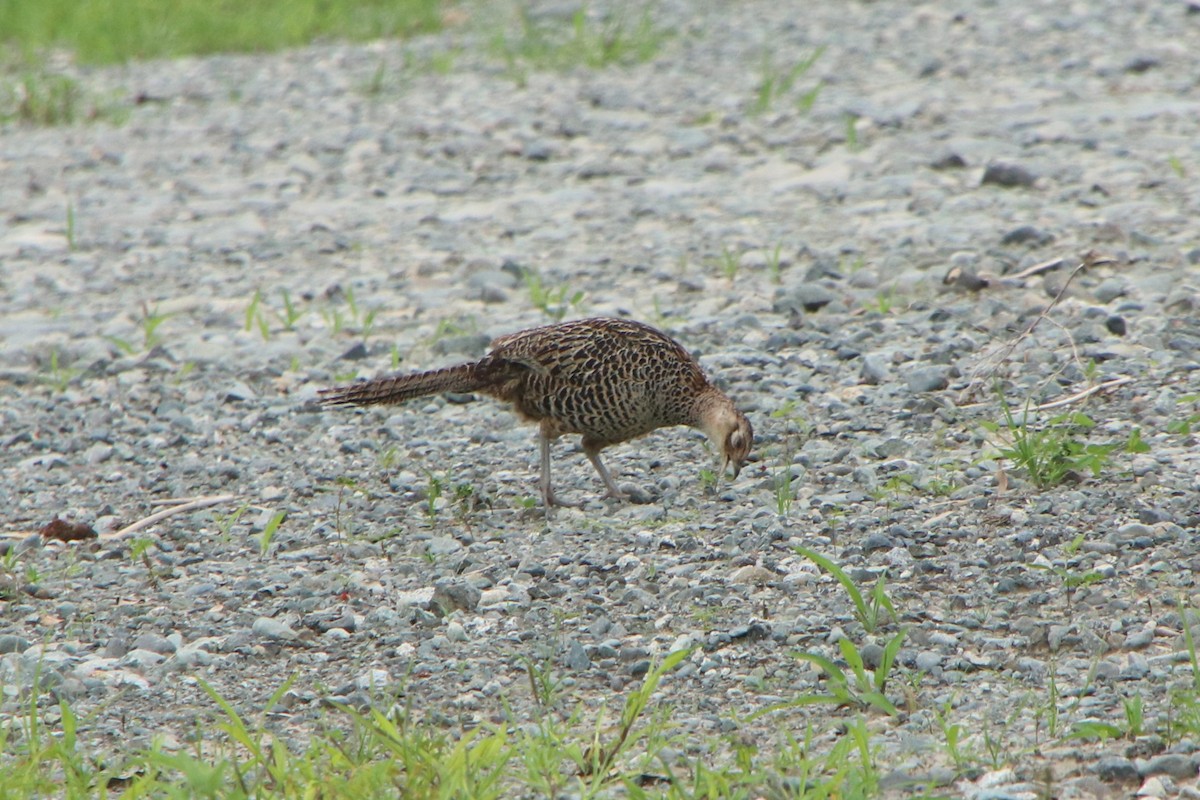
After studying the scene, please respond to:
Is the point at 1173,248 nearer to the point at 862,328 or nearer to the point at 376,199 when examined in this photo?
the point at 862,328

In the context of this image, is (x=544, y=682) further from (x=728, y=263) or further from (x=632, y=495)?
(x=728, y=263)

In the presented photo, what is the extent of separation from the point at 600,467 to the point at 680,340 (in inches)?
64.1

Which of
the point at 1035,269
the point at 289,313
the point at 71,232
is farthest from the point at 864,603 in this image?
the point at 71,232

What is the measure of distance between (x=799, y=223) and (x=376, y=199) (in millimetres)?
3005

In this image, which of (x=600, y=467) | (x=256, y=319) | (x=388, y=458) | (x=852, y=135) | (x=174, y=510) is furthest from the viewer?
(x=852, y=135)

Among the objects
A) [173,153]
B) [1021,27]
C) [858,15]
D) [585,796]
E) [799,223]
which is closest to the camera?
[585,796]

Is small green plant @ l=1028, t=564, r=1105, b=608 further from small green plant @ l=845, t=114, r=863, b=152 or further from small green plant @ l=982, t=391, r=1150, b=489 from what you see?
small green plant @ l=845, t=114, r=863, b=152

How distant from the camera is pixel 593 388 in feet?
20.4

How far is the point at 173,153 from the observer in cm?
1199

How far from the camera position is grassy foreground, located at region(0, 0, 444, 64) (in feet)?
48.2

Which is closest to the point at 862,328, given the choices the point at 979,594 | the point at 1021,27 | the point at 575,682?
the point at 979,594

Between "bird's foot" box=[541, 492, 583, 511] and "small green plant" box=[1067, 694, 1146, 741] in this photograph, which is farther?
"bird's foot" box=[541, 492, 583, 511]

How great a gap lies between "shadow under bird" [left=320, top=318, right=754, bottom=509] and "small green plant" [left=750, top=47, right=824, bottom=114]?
228 inches

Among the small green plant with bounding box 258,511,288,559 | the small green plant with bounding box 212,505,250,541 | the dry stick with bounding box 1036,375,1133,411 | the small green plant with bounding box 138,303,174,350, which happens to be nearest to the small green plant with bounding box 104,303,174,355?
the small green plant with bounding box 138,303,174,350
